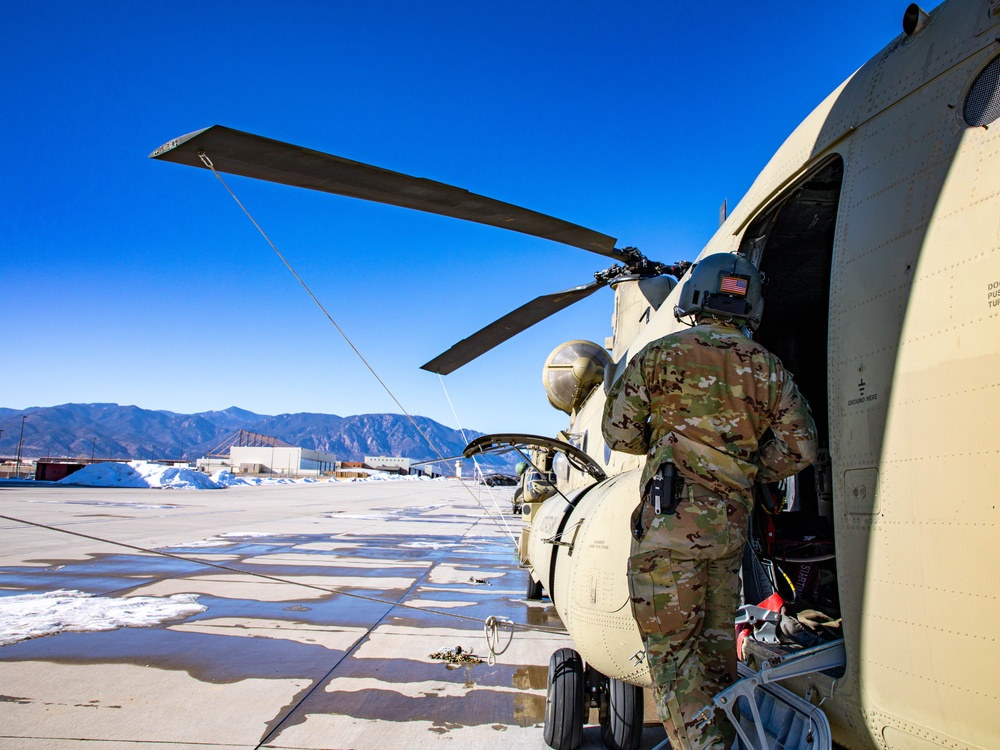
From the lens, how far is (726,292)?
303 centimetres

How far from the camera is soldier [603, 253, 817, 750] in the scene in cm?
268

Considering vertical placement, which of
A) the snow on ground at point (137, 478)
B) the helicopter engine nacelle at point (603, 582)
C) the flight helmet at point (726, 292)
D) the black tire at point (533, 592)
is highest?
the flight helmet at point (726, 292)

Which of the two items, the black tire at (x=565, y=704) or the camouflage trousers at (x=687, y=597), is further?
the black tire at (x=565, y=704)

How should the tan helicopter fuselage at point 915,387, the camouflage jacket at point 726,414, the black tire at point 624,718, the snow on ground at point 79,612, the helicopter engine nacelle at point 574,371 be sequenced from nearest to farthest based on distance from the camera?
the tan helicopter fuselage at point 915,387 < the camouflage jacket at point 726,414 < the black tire at point 624,718 < the snow on ground at point 79,612 < the helicopter engine nacelle at point 574,371

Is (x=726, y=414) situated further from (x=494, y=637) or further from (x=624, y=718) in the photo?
(x=494, y=637)

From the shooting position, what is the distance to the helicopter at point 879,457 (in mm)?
2051

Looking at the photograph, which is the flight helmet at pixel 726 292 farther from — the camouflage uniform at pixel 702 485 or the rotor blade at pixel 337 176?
the rotor blade at pixel 337 176

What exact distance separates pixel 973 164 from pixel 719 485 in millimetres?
1475

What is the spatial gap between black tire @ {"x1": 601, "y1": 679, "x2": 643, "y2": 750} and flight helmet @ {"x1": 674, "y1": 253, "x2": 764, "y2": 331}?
7.35 feet

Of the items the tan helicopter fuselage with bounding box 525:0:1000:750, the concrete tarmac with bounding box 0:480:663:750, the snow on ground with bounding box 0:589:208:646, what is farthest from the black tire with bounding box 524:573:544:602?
the tan helicopter fuselage with bounding box 525:0:1000:750

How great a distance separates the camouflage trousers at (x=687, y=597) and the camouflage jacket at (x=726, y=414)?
148 mm

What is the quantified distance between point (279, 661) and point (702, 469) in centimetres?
425

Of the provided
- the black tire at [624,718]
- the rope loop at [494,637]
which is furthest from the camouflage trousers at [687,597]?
the rope loop at [494,637]

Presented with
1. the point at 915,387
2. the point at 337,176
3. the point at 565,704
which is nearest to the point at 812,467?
the point at 915,387
